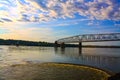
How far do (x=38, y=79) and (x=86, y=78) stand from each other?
5.28 metres

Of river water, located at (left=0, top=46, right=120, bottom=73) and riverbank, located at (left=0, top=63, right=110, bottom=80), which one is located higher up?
river water, located at (left=0, top=46, right=120, bottom=73)

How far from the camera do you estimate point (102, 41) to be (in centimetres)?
16438

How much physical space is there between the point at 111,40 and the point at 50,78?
134 m

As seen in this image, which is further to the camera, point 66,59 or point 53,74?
point 66,59

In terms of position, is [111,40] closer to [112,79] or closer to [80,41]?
[80,41]

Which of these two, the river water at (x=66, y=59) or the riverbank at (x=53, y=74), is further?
the river water at (x=66, y=59)

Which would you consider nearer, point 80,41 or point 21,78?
point 21,78

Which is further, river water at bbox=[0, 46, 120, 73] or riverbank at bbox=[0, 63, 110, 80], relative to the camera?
river water at bbox=[0, 46, 120, 73]

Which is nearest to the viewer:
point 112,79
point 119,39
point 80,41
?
point 112,79

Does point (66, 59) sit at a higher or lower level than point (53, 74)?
higher

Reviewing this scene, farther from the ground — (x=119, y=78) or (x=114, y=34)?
(x=114, y=34)

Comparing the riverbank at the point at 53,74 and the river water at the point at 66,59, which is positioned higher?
the river water at the point at 66,59

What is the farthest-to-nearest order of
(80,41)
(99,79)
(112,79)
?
(80,41), (99,79), (112,79)

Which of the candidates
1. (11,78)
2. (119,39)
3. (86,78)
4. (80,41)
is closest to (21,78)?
(11,78)
